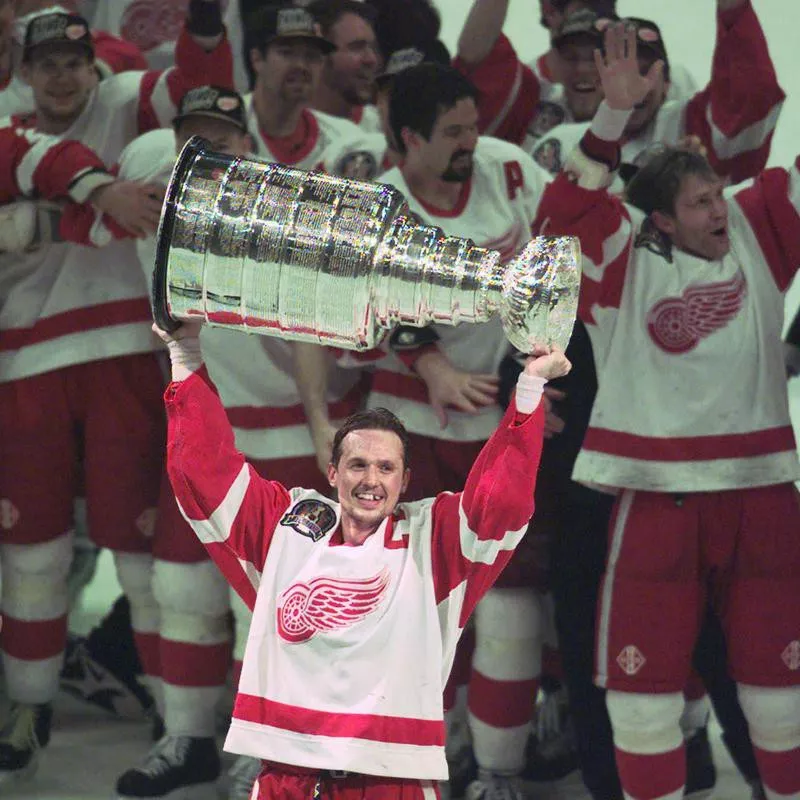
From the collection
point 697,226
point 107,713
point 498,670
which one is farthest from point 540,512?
point 107,713

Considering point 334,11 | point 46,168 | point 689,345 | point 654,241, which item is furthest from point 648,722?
point 334,11

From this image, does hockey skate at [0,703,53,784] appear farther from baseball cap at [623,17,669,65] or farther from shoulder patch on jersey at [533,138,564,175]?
baseball cap at [623,17,669,65]

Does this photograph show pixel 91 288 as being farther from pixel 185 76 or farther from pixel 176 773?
pixel 176 773

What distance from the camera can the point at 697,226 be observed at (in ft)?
10.4

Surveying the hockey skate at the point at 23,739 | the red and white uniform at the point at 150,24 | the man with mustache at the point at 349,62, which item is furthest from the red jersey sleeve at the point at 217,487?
the red and white uniform at the point at 150,24

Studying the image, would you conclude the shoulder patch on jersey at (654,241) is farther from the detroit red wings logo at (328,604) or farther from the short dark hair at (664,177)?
the detroit red wings logo at (328,604)

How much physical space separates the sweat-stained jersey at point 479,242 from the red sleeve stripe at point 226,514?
792 millimetres

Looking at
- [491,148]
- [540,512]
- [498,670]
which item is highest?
[491,148]

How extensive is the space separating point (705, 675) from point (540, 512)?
398mm

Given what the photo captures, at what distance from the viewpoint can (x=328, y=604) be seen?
252cm

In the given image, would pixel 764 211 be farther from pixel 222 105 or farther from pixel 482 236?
pixel 222 105

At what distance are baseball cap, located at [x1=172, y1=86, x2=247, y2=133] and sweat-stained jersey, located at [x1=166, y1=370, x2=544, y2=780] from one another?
0.99 metres

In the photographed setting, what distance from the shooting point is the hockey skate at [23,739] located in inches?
145

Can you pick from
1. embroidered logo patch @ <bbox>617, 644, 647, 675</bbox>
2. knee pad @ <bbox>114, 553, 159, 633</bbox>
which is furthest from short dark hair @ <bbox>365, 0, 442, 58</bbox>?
embroidered logo patch @ <bbox>617, 644, 647, 675</bbox>
